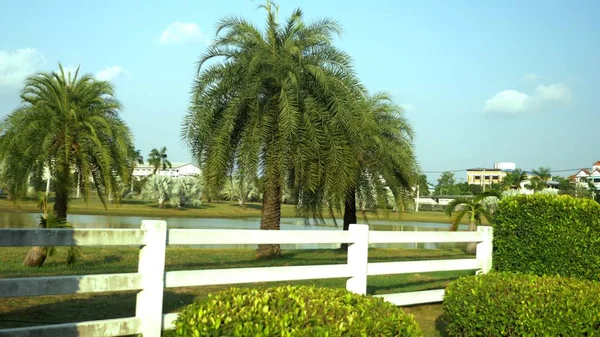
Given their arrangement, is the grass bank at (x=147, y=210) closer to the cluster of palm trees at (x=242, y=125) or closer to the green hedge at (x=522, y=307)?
the cluster of palm trees at (x=242, y=125)

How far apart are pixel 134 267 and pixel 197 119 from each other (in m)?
4.15

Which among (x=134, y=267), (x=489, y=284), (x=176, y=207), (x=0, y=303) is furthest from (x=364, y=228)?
(x=176, y=207)

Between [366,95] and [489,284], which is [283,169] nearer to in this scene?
[366,95]

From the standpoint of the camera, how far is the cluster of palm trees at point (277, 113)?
15180mm

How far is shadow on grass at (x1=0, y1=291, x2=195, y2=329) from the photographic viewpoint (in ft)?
23.8

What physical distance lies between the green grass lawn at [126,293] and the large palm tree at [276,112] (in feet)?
5.95

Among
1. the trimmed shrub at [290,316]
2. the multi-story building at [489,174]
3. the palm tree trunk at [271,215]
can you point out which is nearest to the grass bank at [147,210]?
the palm tree trunk at [271,215]

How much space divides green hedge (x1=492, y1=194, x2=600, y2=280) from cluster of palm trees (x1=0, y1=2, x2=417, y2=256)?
21.5ft

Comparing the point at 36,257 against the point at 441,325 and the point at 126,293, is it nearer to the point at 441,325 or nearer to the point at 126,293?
the point at 126,293

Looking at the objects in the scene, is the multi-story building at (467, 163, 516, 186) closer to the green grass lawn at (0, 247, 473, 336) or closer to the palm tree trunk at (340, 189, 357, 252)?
the palm tree trunk at (340, 189, 357, 252)

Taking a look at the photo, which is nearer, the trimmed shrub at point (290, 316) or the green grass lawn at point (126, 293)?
the trimmed shrub at point (290, 316)

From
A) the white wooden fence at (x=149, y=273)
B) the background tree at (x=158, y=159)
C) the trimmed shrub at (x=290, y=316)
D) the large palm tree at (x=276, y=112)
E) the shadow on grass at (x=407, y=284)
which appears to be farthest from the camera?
the background tree at (x=158, y=159)

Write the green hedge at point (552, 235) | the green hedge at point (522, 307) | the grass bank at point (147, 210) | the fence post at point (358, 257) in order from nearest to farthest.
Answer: the green hedge at point (522, 307) → the fence post at point (358, 257) → the green hedge at point (552, 235) → the grass bank at point (147, 210)

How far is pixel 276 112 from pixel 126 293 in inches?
285
